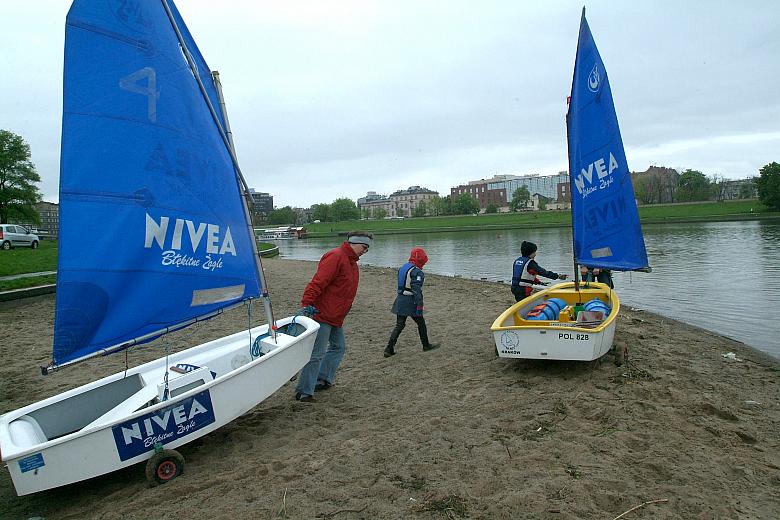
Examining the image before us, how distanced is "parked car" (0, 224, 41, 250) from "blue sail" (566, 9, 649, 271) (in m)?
30.2

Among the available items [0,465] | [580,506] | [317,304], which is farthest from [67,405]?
[580,506]

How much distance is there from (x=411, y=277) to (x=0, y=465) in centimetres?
493

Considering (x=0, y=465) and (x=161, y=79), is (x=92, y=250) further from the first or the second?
(x=0, y=465)

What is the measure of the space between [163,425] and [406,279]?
410 cm

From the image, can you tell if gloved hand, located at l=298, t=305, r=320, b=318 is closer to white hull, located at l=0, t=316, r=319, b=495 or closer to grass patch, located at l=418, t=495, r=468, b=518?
white hull, located at l=0, t=316, r=319, b=495

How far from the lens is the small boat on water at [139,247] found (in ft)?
12.8

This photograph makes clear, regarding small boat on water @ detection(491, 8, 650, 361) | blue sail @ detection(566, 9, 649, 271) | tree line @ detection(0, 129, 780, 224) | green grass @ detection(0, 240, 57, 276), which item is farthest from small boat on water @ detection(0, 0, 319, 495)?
tree line @ detection(0, 129, 780, 224)

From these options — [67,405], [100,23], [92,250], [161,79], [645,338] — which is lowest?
[645,338]

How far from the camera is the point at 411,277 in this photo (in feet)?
24.2

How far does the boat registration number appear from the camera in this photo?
5.90 meters

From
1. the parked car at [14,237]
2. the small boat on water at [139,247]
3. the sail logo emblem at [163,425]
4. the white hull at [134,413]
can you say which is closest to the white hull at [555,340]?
the white hull at [134,413]

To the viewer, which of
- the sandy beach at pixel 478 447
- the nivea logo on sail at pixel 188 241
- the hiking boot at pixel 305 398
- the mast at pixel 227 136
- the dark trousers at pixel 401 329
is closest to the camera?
the sandy beach at pixel 478 447

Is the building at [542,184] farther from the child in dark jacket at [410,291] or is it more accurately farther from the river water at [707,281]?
the child in dark jacket at [410,291]

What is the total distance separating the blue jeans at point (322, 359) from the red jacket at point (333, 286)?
0.49ft
